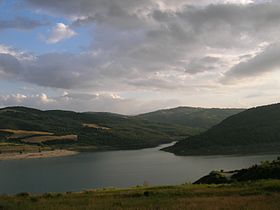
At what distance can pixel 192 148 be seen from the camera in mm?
183750

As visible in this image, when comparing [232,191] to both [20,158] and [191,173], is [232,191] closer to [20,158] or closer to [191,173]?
[191,173]

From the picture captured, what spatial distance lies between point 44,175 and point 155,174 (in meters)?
32.4

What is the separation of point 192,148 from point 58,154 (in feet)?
→ 208

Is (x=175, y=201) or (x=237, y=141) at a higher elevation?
(x=237, y=141)

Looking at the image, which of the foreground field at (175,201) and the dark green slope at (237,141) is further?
the dark green slope at (237,141)

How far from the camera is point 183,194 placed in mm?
26344

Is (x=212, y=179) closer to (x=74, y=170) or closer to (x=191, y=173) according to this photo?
(x=191, y=173)

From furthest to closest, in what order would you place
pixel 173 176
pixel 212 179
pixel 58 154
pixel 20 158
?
pixel 58 154 → pixel 20 158 → pixel 173 176 → pixel 212 179

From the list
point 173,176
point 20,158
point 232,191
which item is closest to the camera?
point 232,191

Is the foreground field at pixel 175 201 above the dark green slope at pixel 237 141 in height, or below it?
below

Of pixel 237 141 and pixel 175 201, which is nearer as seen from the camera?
pixel 175 201

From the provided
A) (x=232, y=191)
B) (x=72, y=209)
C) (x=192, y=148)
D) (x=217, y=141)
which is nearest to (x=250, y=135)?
(x=217, y=141)

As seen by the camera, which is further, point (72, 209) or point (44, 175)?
point (44, 175)

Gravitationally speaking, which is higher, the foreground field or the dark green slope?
the dark green slope
